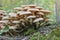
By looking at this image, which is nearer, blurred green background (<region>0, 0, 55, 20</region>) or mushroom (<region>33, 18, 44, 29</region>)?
Answer: mushroom (<region>33, 18, 44, 29</region>)

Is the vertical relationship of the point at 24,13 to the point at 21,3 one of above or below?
above

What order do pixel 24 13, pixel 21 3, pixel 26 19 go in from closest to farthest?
pixel 24 13 < pixel 26 19 < pixel 21 3

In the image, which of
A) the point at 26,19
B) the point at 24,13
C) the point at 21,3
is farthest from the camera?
the point at 21,3

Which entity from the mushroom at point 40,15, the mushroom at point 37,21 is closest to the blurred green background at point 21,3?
the mushroom at point 40,15

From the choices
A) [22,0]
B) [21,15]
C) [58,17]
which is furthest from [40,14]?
[22,0]

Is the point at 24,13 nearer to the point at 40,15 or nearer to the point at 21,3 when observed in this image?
the point at 40,15

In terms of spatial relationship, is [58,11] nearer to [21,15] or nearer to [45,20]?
[45,20]

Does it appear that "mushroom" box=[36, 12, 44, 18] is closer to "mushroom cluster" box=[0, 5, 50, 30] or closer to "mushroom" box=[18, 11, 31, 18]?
"mushroom cluster" box=[0, 5, 50, 30]

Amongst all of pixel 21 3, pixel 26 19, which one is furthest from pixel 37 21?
pixel 21 3

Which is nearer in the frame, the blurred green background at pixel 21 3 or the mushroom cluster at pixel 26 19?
the mushroom cluster at pixel 26 19

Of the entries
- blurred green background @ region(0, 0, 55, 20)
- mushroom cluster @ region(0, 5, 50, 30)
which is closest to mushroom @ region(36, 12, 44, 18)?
mushroom cluster @ region(0, 5, 50, 30)

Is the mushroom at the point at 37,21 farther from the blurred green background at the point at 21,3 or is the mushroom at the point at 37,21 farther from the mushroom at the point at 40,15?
the blurred green background at the point at 21,3

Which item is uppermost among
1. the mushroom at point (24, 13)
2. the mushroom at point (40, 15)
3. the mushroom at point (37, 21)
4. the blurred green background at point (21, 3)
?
the mushroom at point (24, 13)
